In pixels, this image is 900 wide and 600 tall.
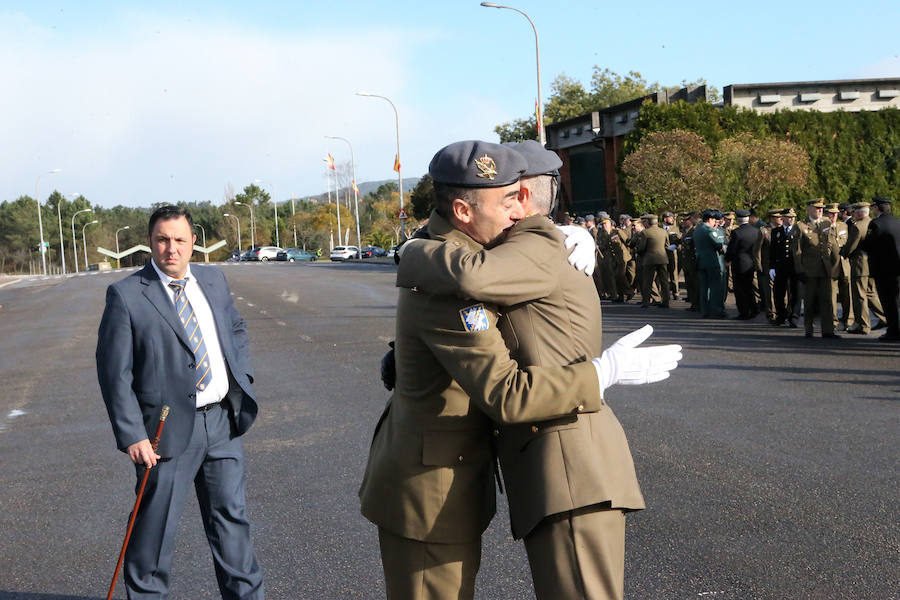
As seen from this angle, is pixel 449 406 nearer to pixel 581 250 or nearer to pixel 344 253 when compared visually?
pixel 581 250

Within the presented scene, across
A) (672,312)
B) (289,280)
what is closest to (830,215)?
(672,312)

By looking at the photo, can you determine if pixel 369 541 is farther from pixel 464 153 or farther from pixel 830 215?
pixel 830 215

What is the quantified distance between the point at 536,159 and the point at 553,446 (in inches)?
33.7

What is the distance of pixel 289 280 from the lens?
3816cm

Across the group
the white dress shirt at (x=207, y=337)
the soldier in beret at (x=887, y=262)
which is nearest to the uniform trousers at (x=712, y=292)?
the soldier in beret at (x=887, y=262)

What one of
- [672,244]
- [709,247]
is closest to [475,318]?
[709,247]

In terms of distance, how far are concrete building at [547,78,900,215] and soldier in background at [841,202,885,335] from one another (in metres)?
21.1

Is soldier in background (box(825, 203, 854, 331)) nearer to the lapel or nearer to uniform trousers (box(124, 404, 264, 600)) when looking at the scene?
uniform trousers (box(124, 404, 264, 600))

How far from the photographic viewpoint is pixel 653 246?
20.1m

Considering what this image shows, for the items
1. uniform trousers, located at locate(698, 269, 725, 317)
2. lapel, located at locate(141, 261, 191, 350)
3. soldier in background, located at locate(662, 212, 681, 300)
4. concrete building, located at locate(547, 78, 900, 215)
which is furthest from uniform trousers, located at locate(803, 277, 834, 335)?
concrete building, located at locate(547, 78, 900, 215)

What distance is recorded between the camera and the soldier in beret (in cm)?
1323

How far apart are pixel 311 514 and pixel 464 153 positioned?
12.4 feet

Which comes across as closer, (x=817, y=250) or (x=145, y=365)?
(x=145, y=365)

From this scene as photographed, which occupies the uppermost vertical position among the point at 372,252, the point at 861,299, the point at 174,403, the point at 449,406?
the point at 449,406
